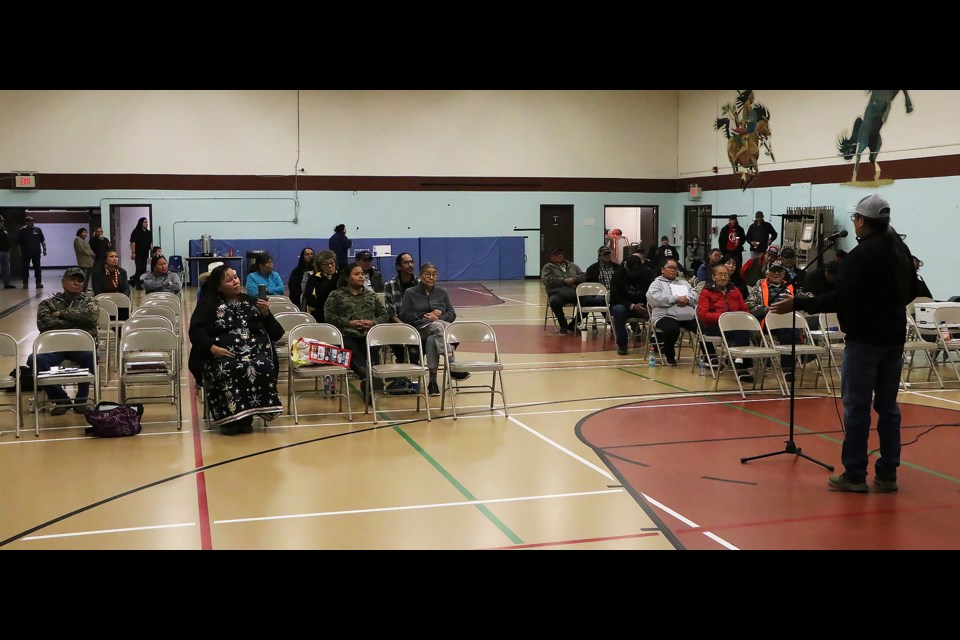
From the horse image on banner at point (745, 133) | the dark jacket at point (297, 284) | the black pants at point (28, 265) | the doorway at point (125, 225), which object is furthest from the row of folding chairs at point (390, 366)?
the doorway at point (125, 225)

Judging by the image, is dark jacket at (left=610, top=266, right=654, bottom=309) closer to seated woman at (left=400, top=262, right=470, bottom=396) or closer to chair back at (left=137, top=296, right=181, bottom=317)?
seated woman at (left=400, top=262, right=470, bottom=396)

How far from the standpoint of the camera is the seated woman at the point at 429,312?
29.5ft

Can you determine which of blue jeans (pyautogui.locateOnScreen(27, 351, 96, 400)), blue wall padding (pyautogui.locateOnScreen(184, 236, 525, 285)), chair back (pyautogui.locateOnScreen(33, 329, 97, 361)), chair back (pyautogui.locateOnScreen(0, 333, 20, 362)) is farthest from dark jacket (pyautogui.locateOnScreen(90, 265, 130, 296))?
blue wall padding (pyautogui.locateOnScreen(184, 236, 525, 285))

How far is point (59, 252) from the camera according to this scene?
29.4 meters

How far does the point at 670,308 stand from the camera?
10.9 metres

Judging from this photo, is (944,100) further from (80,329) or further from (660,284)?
(80,329)

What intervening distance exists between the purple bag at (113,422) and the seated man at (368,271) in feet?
8.70

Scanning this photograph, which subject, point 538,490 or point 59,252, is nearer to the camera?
point 538,490

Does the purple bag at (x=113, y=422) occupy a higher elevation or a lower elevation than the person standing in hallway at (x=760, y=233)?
lower

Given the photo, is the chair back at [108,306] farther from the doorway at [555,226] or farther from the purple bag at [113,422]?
the doorway at [555,226]

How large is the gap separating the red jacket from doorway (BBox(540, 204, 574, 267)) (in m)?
16.3

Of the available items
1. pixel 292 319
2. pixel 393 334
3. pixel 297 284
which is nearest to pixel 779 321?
pixel 393 334

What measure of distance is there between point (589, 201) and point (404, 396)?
18347mm
